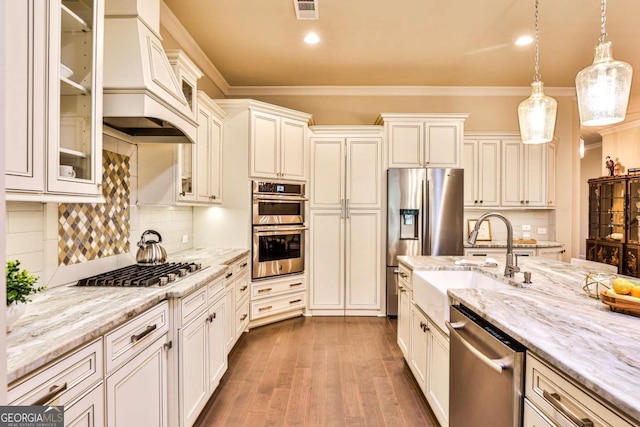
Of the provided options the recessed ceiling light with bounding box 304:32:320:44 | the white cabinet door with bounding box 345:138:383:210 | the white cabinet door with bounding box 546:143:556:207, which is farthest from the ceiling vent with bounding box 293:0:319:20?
Answer: the white cabinet door with bounding box 546:143:556:207

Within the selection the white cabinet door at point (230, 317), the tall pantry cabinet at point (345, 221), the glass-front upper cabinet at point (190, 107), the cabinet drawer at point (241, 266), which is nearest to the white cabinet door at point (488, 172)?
the tall pantry cabinet at point (345, 221)

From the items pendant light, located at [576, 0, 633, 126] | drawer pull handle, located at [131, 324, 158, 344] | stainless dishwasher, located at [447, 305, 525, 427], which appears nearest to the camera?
stainless dishwasher, located at [447, 305, 525, 427]

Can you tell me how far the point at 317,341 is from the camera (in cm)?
352

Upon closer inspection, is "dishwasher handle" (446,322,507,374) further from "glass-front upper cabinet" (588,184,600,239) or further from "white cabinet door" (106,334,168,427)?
"glass-front upper cabinet" (588,184,600,239)

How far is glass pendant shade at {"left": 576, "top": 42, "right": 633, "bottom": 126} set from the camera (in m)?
1.60

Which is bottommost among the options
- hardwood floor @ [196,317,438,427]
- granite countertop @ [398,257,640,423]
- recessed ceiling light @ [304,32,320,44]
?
hardwood floor @ [196,317,438,427]

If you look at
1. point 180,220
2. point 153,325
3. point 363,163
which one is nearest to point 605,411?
point 153,325

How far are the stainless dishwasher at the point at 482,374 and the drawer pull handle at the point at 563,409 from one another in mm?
128

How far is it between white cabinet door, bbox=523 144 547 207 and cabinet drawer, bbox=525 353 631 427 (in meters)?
4.14

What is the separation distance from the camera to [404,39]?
344 cm

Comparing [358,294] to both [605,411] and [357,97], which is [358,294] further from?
[605,411]

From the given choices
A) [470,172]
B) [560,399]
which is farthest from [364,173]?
[560,399]

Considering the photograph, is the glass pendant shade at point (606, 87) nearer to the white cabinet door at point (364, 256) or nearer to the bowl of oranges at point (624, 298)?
the bowl of oranges at point (624, 298)

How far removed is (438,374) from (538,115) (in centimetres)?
174
